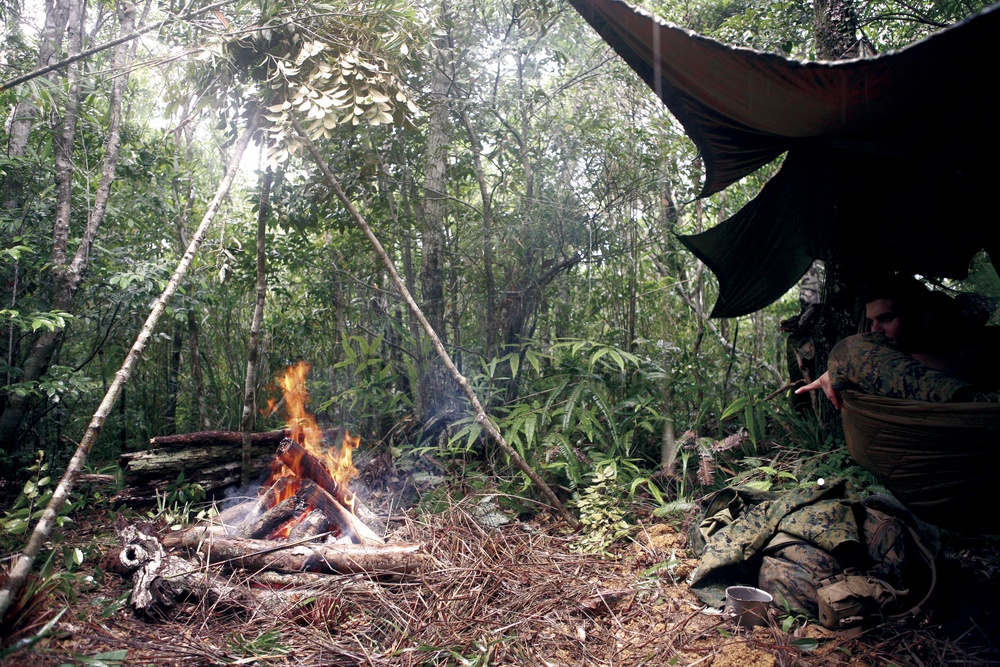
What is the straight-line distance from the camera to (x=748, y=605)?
6.81ft

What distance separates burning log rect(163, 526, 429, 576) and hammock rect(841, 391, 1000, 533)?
1863 millimetres

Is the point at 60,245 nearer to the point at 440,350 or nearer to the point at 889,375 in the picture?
the point at 440,350

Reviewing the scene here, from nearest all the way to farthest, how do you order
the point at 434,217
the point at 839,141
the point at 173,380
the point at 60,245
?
the point at 839,141, the point at 60,245, the point at 434,217, the point at 173,380

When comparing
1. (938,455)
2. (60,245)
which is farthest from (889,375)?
(60,245)

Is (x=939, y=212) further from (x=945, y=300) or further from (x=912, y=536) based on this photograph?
(x=912, y=536)

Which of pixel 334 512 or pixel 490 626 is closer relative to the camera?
pixel 490 626

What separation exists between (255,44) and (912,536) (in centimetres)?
359

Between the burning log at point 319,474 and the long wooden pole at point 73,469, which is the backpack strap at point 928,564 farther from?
the long wooden pole at point 73,469

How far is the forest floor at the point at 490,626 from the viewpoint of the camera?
6.10 feet

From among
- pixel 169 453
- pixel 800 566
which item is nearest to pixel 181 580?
pixel 169 453

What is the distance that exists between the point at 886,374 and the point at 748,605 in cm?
96

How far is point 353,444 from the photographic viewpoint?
372cm

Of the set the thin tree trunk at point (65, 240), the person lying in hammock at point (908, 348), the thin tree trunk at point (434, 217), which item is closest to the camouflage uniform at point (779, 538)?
the person lying in hammock at point (908, 348)

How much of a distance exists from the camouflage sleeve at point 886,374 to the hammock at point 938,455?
0.08 metres
